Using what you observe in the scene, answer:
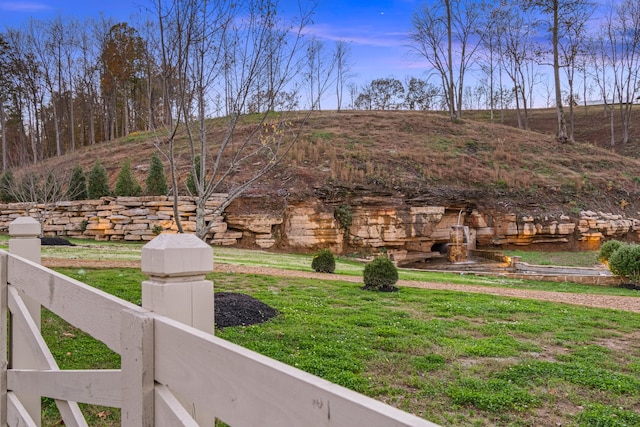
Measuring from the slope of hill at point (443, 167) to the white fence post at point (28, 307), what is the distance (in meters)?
17.8

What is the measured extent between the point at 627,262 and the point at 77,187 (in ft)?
70.7

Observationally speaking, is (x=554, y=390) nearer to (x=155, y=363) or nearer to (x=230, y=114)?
(x=155, y=363)

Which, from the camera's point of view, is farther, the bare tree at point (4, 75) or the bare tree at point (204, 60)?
the bare tree at point (4, 75)

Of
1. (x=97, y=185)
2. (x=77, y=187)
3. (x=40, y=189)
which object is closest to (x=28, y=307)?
(x=40, y=189)

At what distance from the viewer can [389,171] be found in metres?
24.5

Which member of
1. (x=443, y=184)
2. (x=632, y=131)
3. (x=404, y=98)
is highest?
(x=404, y=98)

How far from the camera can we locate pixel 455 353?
5.44 m

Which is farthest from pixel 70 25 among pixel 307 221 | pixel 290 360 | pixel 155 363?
pixel 155 363

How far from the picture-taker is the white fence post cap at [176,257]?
1.36 meters

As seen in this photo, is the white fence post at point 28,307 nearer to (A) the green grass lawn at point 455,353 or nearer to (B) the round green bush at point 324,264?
(A) the green grass lawn at point 455,353

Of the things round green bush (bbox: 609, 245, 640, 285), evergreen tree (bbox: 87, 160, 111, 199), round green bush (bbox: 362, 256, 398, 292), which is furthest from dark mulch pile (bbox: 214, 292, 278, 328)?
evergreen tree (bbox: 87, 160, 111, 199)

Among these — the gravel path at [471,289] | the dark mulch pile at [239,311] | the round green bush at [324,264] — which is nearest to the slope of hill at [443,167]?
the round green bush at [324,264]

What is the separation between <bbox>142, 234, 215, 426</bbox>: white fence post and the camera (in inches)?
54.0

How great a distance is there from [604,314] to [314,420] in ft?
30.7
